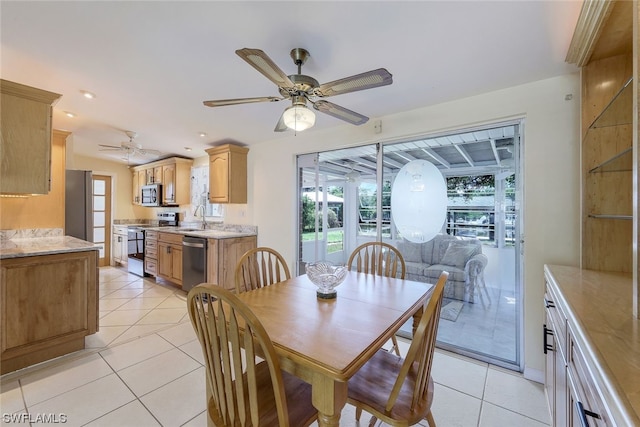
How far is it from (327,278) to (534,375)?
186 centimetres

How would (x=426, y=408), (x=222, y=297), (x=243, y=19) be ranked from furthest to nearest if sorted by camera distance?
(x=243, y=19) < (x=426, y=408) < (x=222, y=297)

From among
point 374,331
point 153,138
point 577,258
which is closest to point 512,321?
point 577,258

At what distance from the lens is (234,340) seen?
0.91 m

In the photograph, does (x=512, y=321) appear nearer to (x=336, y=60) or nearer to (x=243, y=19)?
(x=336, y=60)

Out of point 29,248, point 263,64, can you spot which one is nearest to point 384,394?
point 263,64

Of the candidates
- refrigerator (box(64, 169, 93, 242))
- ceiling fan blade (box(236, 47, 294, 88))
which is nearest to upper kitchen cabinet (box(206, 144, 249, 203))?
refrigerator (box(64, 169, 93, 242))

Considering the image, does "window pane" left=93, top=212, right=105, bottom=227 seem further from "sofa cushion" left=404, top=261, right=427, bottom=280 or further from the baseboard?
the baseboard

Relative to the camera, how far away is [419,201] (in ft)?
9.09

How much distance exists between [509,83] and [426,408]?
7.66 feet

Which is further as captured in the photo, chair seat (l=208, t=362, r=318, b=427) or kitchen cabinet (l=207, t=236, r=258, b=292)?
kitchen cabinet (l=207, t=236, r=258, b=292)

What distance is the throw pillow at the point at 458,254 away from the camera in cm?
276

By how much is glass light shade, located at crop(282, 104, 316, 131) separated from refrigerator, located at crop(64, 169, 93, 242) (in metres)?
3.76

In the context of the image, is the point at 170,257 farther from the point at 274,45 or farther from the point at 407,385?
the point at 407,385

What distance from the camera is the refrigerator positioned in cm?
367
